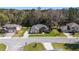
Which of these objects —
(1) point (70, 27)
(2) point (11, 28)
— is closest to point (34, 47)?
(2) point (11, 28)

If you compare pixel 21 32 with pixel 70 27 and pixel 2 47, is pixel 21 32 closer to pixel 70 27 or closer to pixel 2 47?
pixel 2 47

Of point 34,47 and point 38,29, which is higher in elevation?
point 38,29

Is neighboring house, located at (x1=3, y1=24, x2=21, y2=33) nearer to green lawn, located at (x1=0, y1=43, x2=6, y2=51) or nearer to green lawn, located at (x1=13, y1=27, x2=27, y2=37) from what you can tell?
green lawn, located at (x1=13, y1=27, x2=27, y2=37)

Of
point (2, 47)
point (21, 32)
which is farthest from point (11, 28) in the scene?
point (2, 47)

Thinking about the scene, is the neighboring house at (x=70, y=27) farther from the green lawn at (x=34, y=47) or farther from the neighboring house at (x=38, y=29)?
the green lawn at (x=34, y=47)

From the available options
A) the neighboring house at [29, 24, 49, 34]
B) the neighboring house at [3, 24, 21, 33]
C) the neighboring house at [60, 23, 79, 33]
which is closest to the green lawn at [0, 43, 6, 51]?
the neighboring house at [3, 24, 21, 33]
